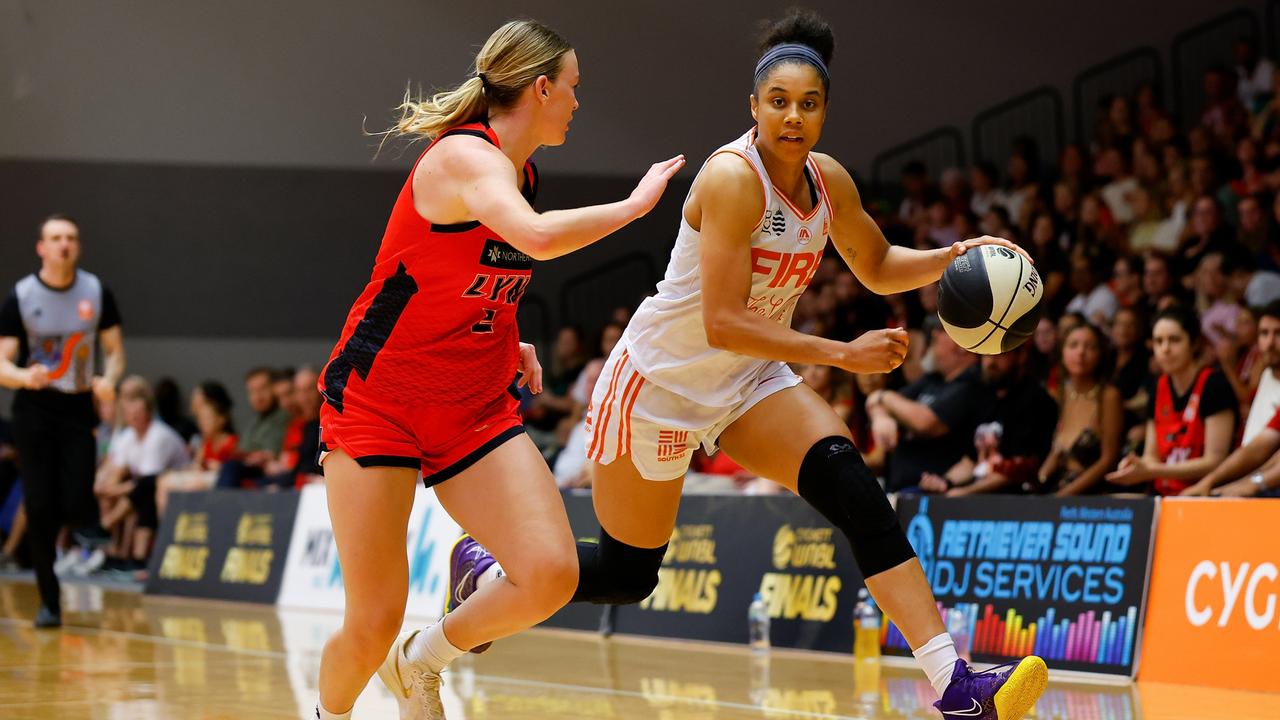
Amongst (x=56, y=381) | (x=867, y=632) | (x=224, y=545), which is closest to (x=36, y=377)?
(x=56, y=381)

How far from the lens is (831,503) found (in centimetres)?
449

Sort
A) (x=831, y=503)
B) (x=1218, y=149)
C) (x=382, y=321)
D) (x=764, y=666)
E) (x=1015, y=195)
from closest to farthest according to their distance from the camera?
1. (x=382, y=321)
2. (x=831, y=503)
3. (x=764, y=666)
4. (x=1218, y=149)
5. (x=1015, y=195)

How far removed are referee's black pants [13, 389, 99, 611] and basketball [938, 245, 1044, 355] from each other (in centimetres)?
588

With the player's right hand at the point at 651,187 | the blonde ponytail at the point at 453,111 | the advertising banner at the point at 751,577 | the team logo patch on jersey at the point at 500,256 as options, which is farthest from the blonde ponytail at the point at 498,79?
the advertising banner at the point at 751,577

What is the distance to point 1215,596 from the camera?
673cm

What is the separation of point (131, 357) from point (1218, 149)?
11.4m

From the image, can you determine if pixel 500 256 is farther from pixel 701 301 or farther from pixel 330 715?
pixel 330 715

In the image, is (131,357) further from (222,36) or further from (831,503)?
(831,503)

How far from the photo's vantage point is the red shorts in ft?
13.2

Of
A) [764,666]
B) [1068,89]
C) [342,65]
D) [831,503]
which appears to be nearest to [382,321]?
[831,503]

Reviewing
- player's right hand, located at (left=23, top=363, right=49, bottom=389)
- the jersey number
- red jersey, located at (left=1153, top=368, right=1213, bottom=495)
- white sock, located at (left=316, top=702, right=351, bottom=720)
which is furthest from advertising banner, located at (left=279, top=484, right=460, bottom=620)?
the jersey number

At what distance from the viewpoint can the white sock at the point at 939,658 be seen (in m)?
4.20

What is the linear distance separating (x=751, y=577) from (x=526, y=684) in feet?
7.00

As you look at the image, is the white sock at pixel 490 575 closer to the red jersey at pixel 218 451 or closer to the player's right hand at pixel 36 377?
the player's right hand at pixel 36 377
